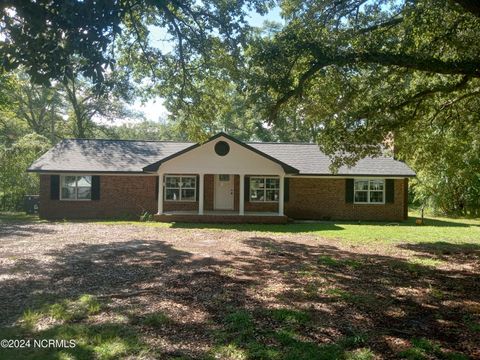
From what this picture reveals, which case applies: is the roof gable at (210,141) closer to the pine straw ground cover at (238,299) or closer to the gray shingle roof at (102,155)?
the gray shingle roof at (102,155)

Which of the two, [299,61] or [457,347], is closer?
[457,347]

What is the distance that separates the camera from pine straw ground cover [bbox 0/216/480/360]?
4.79 metres

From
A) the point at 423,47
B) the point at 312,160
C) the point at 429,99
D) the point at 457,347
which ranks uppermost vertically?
the point at 423,47

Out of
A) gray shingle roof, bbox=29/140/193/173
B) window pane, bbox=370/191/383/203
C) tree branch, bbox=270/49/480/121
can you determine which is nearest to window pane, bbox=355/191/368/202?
window pane, bbox=370/191/383/203

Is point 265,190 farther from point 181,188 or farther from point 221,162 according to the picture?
point 181,188

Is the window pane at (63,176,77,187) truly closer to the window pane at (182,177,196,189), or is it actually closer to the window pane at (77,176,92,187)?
the window pane at (77,176,92,187)

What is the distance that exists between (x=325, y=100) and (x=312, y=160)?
9.99 metres

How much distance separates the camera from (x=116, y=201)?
2145 cm

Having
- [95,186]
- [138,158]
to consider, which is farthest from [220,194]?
[95,186]

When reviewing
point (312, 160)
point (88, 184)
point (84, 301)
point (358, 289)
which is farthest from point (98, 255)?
point (312, 160)

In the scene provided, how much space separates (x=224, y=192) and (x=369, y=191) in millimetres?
7664

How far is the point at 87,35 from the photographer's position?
6492 millimetres

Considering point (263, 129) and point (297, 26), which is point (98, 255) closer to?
point (297, 26)

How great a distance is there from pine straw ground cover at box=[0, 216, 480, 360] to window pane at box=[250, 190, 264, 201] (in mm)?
8894
